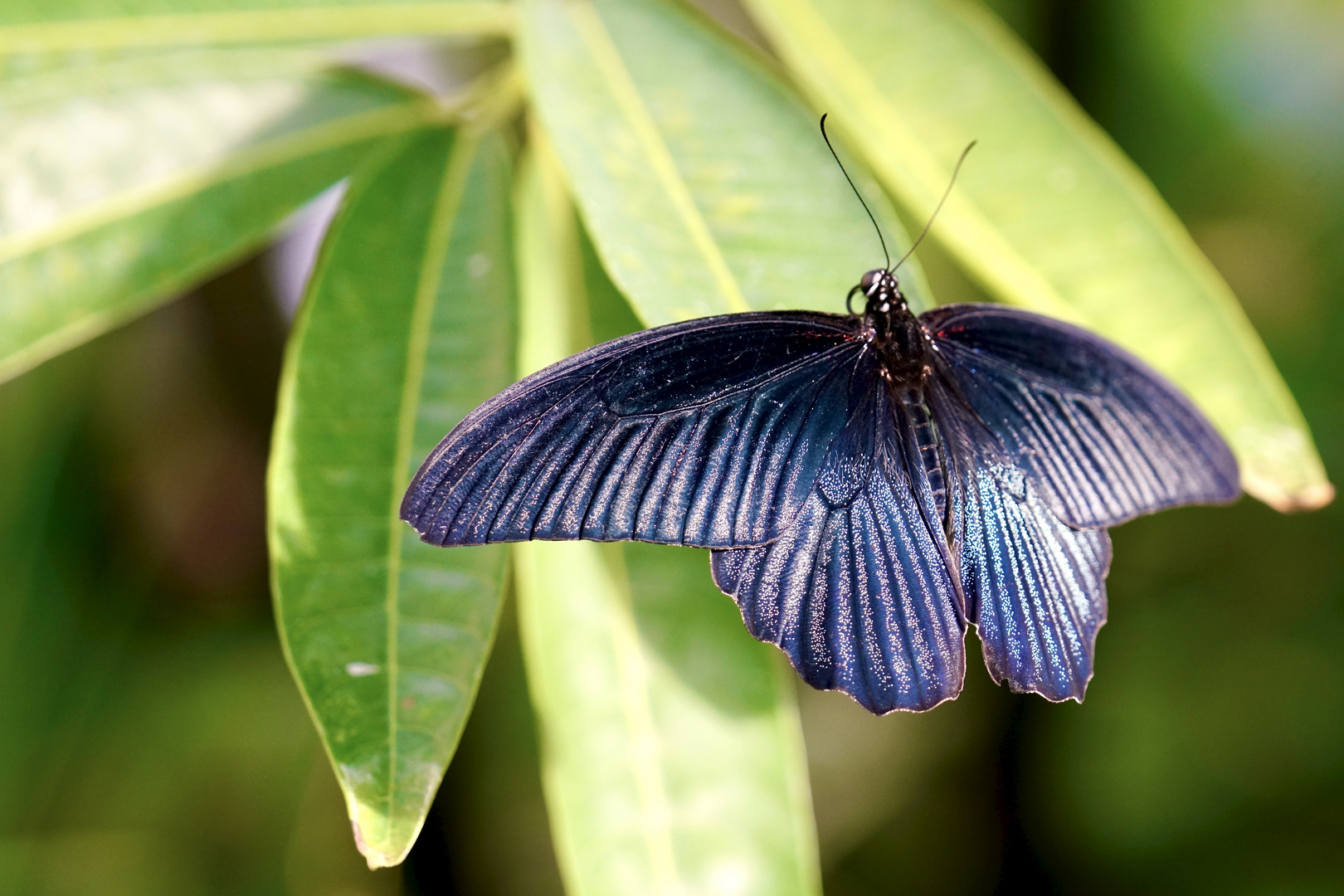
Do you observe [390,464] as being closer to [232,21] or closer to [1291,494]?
[232,21]

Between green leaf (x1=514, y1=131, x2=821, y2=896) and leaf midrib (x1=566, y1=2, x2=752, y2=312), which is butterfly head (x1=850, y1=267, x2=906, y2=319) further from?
green leaf (x1=514, y1=131, x2=821, y2=896)

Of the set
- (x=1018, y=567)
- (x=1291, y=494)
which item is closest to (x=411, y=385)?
(x=1018, y=567)

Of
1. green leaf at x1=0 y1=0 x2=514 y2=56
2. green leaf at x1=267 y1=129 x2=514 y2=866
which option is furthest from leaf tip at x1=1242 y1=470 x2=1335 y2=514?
green leaf at x1=0 y1=0 x2=514 y2=56

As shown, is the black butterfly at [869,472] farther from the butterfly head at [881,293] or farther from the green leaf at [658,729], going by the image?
the green leaf at [658,729]

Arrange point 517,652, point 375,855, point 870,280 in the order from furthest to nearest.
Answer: point 517,652 → point 870,280 → point 375,855

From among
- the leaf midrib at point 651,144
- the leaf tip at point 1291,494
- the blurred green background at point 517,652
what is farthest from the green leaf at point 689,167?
the blurred green background at point 517,652
